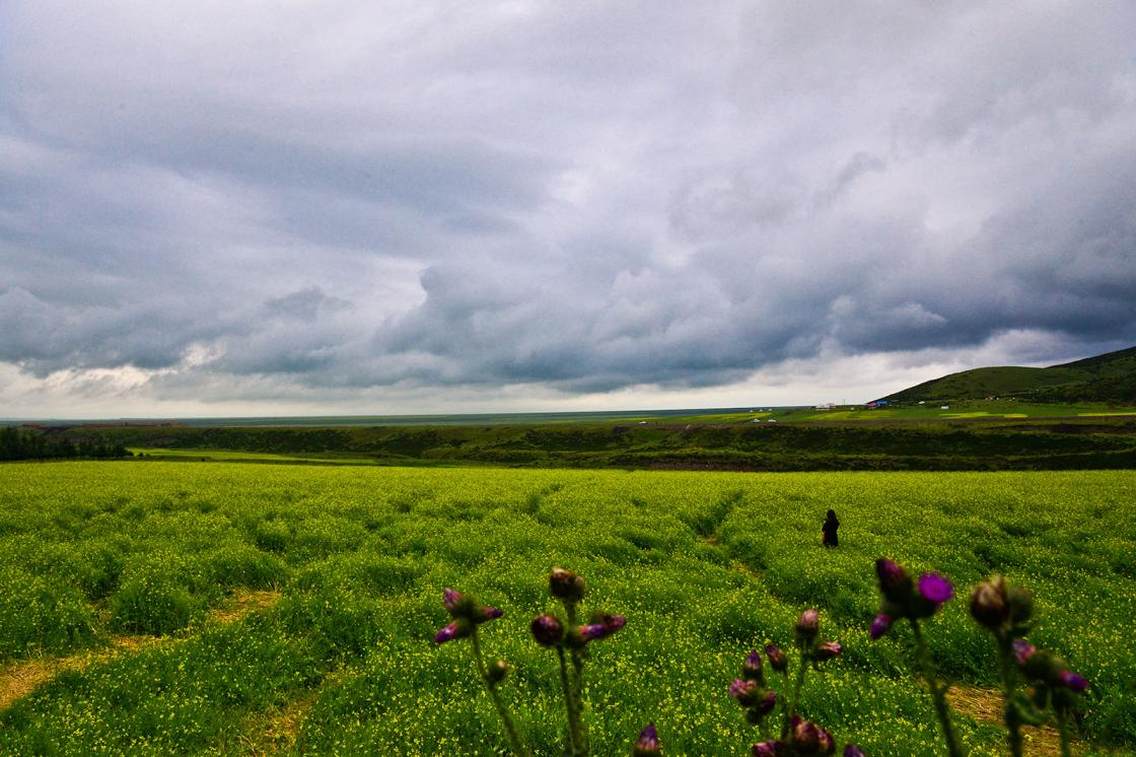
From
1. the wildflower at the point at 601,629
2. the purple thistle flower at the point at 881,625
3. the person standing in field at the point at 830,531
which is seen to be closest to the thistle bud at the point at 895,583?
the purple thistle flower at the point at 881,625

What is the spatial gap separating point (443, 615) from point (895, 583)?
10.1 metres

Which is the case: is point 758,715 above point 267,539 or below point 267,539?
above

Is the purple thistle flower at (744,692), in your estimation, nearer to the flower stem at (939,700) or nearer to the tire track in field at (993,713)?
the flower stem at (939,700)

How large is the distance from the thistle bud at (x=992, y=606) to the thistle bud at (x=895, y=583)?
253 mm

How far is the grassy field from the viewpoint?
23.7ft

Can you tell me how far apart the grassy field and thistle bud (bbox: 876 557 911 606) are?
A: 17.6 ft

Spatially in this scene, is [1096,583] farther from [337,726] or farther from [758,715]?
[337,726]

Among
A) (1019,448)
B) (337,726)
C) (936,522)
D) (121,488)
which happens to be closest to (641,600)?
(337,726)

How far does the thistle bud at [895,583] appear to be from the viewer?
235 centimetres

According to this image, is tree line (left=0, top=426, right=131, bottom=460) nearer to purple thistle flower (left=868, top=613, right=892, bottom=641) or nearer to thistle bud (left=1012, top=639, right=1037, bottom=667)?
purple thistle flower (left=868, top=613, right=892, bottom=641)

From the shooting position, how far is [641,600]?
11812 millimetres

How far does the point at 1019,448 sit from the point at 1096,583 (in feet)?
268

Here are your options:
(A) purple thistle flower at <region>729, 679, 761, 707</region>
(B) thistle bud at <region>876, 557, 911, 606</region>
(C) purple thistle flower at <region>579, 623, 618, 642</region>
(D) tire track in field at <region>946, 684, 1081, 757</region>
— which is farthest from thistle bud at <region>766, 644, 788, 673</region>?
(D) tire track in field at <region>946, 684, 1081, 757</region>

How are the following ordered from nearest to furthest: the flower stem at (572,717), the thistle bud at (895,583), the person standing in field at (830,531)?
the thistle bud at (895,583) → the flower stem at (572,717) → the person standing in field at (830,531)
